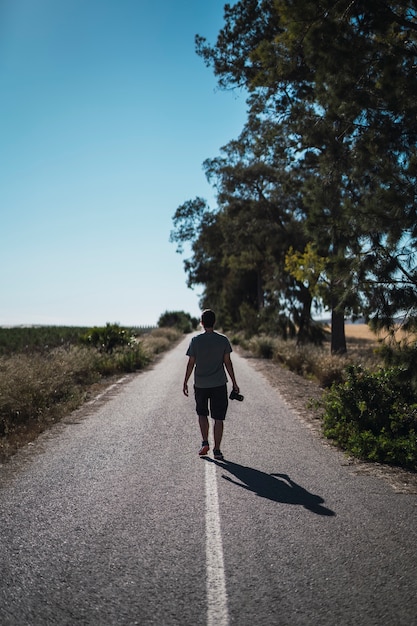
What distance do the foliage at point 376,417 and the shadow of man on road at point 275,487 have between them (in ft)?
5.67

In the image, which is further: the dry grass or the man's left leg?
the dry grass

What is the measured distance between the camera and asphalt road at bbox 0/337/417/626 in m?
3.94

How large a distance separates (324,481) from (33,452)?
4.57 m

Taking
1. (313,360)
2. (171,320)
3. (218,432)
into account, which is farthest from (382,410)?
(171,320)

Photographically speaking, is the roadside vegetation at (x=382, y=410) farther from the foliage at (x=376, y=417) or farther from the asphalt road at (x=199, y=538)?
the asphalt road at (x=199, y=538)

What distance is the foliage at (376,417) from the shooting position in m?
8.20

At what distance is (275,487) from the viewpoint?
6.93 metres

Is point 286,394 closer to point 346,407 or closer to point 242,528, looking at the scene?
point 346,407

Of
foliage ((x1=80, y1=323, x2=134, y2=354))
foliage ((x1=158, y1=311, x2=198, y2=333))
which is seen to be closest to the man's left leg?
foliage ((x1=80, y1=323, x2=134, y2=354))

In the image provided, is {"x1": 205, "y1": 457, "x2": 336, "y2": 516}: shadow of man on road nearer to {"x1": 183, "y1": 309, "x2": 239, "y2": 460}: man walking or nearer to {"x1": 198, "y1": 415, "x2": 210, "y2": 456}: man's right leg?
{"x1": 198, "y1": 415, "x2": 210, "y2": 456}: man's right leg

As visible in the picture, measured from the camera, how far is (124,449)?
9.11 metres

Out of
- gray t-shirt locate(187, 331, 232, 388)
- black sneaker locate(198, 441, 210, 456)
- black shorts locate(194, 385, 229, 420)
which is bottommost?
black sneaker locate(198, 441, 210, 456)

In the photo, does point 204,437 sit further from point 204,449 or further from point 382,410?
point 382,410

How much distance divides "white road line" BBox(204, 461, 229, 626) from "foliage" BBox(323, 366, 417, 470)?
293 centimetres
